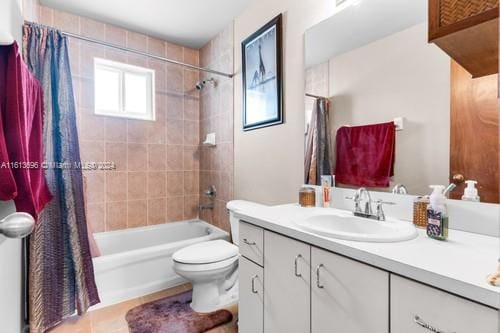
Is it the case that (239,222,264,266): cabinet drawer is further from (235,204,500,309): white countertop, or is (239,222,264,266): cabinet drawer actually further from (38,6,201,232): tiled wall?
(38,6,201,232): tiled wall

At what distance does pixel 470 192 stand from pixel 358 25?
964 millimetres

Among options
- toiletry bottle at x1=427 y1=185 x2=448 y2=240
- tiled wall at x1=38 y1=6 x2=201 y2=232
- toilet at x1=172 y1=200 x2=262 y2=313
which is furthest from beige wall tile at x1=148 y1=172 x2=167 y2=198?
toiletry bottle at x1=427 y1=185 x2=448 y2=240

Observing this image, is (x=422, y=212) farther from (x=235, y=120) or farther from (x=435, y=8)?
(x=235, y=120)

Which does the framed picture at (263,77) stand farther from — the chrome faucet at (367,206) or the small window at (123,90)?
the small window at (123,90)

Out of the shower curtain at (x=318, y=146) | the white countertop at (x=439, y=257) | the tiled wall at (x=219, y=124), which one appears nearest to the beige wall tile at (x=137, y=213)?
the tiled wall at (x=219, y=124)

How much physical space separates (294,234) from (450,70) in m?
0.92

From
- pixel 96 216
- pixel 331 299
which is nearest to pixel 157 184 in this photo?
pixel 96 216

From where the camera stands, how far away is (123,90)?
8.62ft

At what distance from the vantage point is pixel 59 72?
1724 mm

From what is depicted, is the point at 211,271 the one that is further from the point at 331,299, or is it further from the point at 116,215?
the point at 116,215

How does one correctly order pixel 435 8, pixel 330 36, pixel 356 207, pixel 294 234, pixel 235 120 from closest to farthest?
1. pixel 435 8
2. pixel 294 234
3. pixel 356 207
4. pixel 330 36
5. pixel 235 120

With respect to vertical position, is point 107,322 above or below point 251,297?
below

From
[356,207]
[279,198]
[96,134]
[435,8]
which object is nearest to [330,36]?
[435,8]

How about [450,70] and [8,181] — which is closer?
[8,181]
